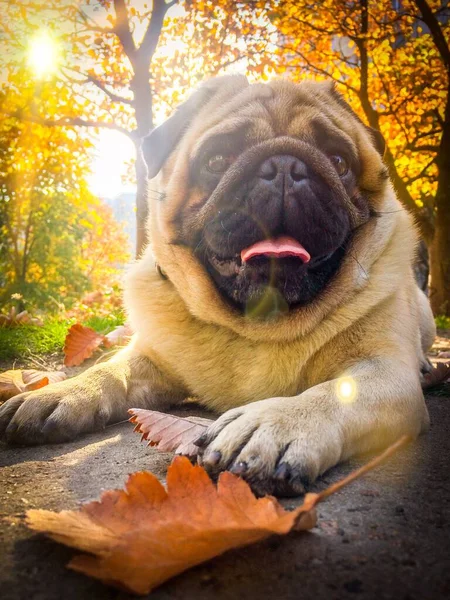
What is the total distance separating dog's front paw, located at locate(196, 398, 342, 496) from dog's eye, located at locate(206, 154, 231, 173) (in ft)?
4.31

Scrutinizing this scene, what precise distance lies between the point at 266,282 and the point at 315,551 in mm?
1429

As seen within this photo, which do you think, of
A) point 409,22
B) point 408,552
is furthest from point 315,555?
point 409,22

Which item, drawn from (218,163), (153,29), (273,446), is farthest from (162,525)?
(153,29)

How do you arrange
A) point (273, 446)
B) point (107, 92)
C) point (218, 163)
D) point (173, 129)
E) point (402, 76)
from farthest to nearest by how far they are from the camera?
point (402, 76) < point (107, 92) < point (173, 129) < point (218, 163) < point (273, 446)

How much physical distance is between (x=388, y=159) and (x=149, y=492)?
11.5 m

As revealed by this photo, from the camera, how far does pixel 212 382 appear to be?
2670mm

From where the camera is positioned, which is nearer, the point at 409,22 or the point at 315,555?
the point at 315,555

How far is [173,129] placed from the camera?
9.80 ft

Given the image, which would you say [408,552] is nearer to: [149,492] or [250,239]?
[149,492]

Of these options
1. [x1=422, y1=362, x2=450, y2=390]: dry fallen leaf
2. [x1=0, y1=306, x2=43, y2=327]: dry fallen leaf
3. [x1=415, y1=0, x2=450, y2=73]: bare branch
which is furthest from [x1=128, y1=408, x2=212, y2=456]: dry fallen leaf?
[x1=415, y1=0, x2=450, y2=73]: bare branch

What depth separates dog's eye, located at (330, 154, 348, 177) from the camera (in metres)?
2.65

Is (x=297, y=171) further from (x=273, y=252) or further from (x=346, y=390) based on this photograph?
(x=346, y=390)

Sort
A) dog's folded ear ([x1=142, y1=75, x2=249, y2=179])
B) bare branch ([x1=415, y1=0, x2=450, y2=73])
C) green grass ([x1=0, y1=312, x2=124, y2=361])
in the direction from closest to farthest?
dog's folded ear ([x1=142, y1=75, x2=249, y2=179]) → green grass ([x1=0, y1=312, x2=124, y2=361]) → bare branch ([x1=415, y1=0, x2=450, y2=73])

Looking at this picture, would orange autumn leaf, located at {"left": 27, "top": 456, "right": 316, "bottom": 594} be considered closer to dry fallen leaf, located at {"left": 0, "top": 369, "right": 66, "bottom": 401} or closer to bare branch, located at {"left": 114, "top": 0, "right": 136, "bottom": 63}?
dry fallen leaf, located at {"left": 0, "top": 369, "right": 66, "bottom": 401}
